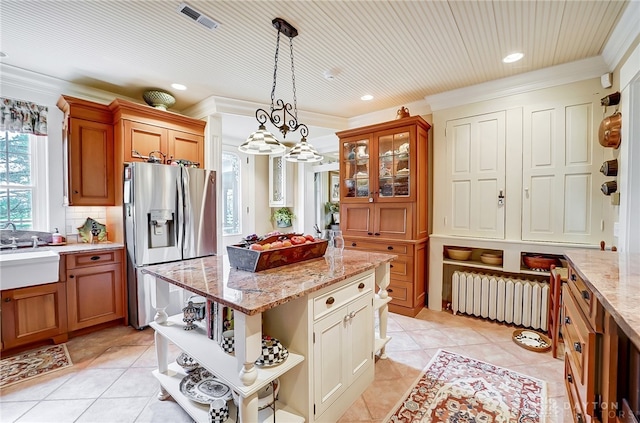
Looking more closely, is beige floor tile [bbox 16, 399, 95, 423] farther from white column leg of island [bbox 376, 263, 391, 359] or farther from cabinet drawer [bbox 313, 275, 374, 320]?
white column leg of island [bbox 376, 263, 391, 359]

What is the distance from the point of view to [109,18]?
193 centimetres

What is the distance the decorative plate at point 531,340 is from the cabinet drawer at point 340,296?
166cm

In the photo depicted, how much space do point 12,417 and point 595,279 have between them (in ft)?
10.7

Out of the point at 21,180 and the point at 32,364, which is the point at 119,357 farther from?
the point at 21,180

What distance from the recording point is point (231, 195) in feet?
16.4

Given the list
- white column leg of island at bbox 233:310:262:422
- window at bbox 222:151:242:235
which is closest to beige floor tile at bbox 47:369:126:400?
white column leg of island at bbox 233:310:262:422

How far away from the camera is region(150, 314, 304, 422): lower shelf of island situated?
1.26m

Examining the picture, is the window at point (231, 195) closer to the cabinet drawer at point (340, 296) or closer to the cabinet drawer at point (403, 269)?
the cabinet drawer at point (403, 269)

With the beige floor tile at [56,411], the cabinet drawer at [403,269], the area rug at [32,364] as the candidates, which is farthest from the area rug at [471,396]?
the area rug at [32,364]

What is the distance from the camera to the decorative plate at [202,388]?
5.14ft

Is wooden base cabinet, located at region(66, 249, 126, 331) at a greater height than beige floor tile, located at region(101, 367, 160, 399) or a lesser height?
greater

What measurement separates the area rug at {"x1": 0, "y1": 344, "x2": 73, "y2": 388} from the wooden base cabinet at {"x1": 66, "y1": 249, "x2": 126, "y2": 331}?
0.80ft

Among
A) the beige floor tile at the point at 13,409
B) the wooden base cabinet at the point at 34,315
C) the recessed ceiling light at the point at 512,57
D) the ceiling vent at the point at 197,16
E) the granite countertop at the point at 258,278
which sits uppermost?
the recessed ceiling light at the point at 512,57

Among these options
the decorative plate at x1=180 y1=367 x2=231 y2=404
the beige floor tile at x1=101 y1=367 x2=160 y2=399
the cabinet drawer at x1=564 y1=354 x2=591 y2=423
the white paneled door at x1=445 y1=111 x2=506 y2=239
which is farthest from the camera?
Result: the white paneled door at x1=445 y1=111 x2=506 y2=239
